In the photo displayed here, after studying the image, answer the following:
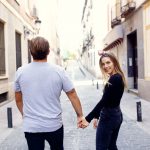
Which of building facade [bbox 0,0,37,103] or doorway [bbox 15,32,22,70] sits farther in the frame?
doorway [bbox 15,32,22,70]

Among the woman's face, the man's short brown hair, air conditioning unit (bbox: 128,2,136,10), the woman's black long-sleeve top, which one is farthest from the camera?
air conditioning unit (bbox: 128,2,136,10)

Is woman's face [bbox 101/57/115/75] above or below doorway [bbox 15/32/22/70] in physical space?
below

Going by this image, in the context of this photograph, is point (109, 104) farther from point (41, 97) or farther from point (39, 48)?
point (39, 48)

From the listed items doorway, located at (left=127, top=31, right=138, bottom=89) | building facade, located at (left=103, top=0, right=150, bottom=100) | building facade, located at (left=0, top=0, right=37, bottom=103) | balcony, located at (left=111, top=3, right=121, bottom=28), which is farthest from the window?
balcony, located at (left=111, top=3, right=121, bottom=28)

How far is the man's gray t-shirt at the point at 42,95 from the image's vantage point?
3273 millimetres

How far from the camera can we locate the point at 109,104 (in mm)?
3816

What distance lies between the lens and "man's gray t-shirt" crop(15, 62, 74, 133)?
129 inches

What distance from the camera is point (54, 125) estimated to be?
3289 millimetres

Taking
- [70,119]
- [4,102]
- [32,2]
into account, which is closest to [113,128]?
[70,119]

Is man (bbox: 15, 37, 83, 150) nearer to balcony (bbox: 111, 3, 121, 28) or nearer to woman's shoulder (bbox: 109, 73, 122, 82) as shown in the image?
woman's shoulder (bbox: 109, 73, 122, 82)

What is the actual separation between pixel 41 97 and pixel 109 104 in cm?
83

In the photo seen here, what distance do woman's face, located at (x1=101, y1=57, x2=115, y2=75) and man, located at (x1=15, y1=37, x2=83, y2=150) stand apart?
2.18ft

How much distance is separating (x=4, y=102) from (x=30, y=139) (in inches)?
484

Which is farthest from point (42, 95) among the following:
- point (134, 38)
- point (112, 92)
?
point (134, 38)
